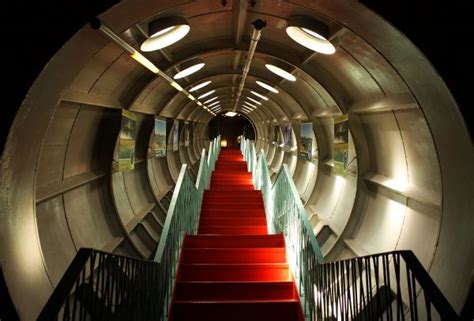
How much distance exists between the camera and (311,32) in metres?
4.23

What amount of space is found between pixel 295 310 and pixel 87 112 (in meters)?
3.85

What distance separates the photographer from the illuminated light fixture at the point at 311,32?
4.14m

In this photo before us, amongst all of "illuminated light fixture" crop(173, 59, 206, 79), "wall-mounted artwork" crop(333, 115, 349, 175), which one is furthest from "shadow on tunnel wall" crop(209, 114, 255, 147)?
"illuminated light fixture" crop(173, 59, 206, 79)

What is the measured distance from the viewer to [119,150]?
6.21 meters

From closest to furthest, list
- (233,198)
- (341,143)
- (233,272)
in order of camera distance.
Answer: (233,272), (341,143), (233,198)

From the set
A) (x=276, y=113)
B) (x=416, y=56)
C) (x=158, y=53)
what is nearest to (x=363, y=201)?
(x=416, y=56)

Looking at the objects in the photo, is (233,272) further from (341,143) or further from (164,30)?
(164,30)

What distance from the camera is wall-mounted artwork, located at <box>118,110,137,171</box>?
6.08 m

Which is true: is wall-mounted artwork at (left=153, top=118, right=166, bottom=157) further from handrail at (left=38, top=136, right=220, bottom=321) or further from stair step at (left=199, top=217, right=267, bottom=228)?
handrail at (left=38, top=136, right=220, bottom=321)

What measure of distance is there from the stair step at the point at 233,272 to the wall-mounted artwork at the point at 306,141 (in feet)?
13.3

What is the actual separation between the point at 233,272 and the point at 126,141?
282cm

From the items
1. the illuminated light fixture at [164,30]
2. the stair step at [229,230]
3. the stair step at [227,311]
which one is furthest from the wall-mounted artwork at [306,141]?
the illuminated light fixture at [164,30]

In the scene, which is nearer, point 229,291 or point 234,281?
point 229,291

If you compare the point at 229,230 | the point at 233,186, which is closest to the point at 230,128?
the point at 233,186
